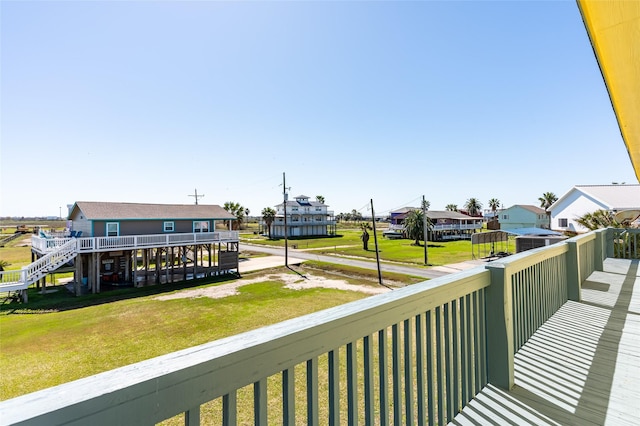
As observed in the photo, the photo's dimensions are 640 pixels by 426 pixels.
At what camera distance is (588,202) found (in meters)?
28.3

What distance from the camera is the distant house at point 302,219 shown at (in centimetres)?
4994

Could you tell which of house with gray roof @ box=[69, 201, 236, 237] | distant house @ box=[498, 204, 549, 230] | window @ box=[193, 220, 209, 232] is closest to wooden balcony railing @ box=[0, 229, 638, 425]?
house with gray roof @ box=[69, 201, 236, 237]

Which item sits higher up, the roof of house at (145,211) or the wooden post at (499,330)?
the roof of house at (145,211)

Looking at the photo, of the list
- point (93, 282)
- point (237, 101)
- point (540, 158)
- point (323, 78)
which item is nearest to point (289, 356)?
point (323, 78)

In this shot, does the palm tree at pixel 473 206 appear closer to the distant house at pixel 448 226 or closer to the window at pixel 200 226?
the distant house at pixel 448 226

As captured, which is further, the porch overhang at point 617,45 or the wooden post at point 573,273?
the wooden post at point 573,273

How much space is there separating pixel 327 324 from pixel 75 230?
23.9 m

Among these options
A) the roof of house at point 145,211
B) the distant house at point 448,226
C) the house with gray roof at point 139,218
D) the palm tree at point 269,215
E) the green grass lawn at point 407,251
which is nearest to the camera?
the house with gray roof at point 139,218

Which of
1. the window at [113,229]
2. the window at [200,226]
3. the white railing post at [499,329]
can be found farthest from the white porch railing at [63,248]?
the white railing post at [499,329]

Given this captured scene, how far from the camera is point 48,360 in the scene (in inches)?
296

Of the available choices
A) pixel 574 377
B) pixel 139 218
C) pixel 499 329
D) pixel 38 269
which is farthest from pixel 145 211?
pixel 574 377

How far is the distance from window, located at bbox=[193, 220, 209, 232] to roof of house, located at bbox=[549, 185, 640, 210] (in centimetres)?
3303

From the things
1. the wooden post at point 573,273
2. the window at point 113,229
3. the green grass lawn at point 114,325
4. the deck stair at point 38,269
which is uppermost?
the window at point 113,229

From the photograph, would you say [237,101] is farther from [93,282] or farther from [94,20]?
[93,282]
